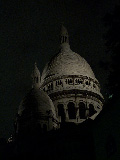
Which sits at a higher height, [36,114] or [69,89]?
[69,89]

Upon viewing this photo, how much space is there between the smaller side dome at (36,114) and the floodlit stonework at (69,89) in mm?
182

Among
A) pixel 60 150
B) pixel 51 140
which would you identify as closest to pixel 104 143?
pixel 60 150

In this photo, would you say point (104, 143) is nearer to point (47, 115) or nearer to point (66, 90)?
point (47, 115)

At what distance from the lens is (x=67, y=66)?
54.2 meters

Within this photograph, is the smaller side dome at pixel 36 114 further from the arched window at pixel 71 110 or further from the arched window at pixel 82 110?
the arched window at pixel 82 110

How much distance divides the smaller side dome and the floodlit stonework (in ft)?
0.60

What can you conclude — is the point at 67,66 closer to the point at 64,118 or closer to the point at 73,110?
the point at 73,110

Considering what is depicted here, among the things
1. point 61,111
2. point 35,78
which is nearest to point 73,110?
point 61,111

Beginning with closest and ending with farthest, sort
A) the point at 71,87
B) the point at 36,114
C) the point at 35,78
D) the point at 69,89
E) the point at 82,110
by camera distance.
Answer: the point at 36,114, the point at 82,110, the point at 69,89, the point at 35,78, the point at 71,87

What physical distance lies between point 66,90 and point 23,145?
16677mm

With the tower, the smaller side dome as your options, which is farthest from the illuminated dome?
the smaller side dome

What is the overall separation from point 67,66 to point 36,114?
1845cm

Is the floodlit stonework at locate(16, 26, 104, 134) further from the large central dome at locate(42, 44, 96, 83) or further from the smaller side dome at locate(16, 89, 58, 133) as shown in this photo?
the smaller side dome at locate(16, 89, 58, 133)

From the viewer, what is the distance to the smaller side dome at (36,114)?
3662 centimetres
